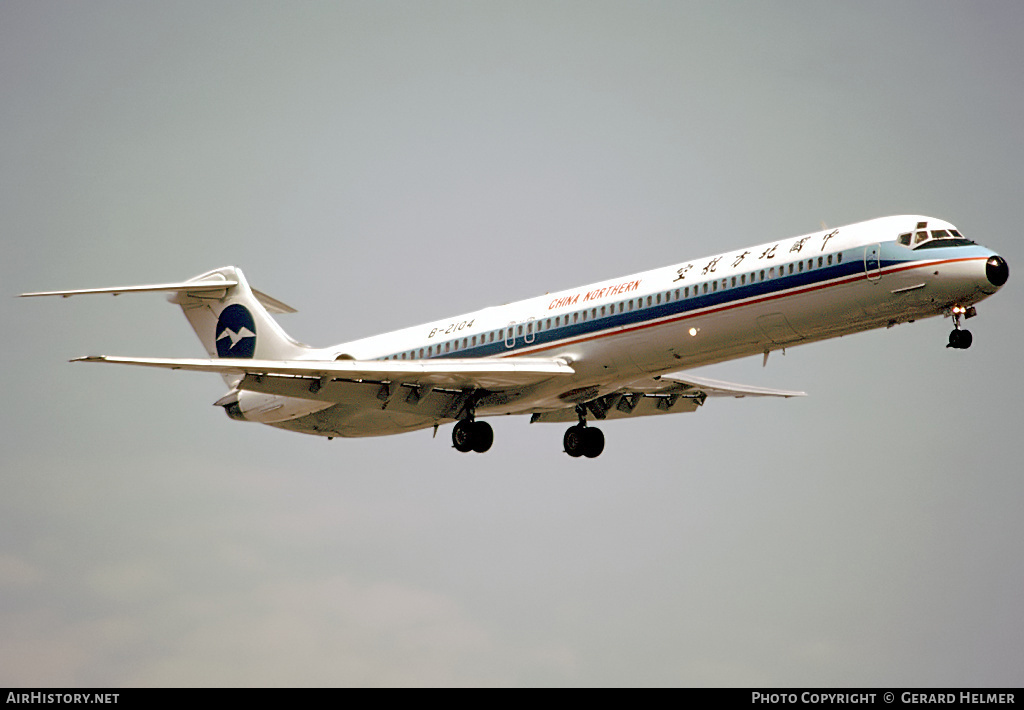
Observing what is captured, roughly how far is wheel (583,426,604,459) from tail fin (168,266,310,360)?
25.5ft

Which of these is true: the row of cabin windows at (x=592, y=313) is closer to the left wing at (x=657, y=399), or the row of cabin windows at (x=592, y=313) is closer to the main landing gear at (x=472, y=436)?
the main landing gear at (x=472, y=436)

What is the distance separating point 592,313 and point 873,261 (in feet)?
20.0

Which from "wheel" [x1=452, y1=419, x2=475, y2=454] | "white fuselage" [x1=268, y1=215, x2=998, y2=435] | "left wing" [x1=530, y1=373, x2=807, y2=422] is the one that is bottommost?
"wheel" [x1=452, y1=419, x2=475, y2=454]

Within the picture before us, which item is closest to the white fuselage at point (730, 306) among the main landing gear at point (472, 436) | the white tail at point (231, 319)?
the main landing gear at point (472, 436)

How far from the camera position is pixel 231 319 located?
36.8m

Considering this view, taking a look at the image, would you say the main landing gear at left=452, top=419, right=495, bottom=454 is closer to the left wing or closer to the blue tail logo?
the left wing

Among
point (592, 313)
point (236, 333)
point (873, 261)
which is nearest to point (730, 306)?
point (873, 261)

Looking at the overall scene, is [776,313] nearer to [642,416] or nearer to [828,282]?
[828,282]

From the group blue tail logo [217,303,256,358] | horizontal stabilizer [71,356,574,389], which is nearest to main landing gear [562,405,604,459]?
horizontal stabilizer [71,356,574,389]

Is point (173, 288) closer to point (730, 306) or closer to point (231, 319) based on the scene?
point (231, 319)

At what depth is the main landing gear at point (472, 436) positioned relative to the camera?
32031 millimetres

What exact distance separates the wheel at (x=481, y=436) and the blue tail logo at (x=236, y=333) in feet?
25.2

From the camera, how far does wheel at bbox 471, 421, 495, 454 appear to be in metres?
32.0
